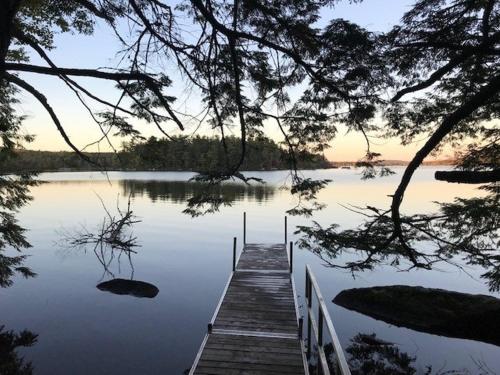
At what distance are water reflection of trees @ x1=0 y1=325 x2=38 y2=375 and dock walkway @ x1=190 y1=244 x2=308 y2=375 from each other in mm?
6214

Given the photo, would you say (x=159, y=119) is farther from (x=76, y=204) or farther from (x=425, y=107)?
(x=76, y=204)

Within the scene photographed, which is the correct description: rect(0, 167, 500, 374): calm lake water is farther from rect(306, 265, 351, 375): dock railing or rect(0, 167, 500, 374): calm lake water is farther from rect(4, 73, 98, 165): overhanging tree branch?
rect(306, 265, 351, 375): dock railing

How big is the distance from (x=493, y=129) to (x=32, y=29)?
12.2 meters

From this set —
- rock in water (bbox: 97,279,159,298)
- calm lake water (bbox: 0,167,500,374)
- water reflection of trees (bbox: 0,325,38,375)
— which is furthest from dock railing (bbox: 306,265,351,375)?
rock in water (bbox: 97,279,159,298)

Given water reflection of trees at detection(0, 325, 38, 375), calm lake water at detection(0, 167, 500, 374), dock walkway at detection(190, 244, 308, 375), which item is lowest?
calm lake water at detection(0, 167, 500, 374)

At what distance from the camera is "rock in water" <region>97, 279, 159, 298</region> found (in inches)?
718

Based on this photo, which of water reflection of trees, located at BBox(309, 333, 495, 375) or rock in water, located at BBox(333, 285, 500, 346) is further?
rock in water, located at BBox(333, 285, 500, 346)

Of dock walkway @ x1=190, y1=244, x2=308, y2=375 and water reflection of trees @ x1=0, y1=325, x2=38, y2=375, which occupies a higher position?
dock walkway @ x1=190, y1=244, x2=308, y2=375

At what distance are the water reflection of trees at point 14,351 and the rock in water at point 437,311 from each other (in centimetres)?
1213

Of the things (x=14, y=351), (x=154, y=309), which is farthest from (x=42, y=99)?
(x=154, y=309)

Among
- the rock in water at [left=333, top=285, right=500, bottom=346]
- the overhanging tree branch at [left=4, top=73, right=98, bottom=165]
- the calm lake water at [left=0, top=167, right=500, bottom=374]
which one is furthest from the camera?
the rock in water at [left=333, top=285, right=500, bottom=346]

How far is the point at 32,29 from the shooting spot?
10.7m

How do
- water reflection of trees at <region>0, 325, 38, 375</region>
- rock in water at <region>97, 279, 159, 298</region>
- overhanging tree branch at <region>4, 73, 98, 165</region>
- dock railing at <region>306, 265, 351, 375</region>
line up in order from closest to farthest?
dock railing at <region>306, 265, 351, 375</region> → overhanging tree branch at <region>4, 73, 98, 165</region> → water reflection of trees at <region>0, 325, 38, 375</region> → rock in water at <region>97, 279, 159, 298</region>

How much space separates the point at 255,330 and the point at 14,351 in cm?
865
